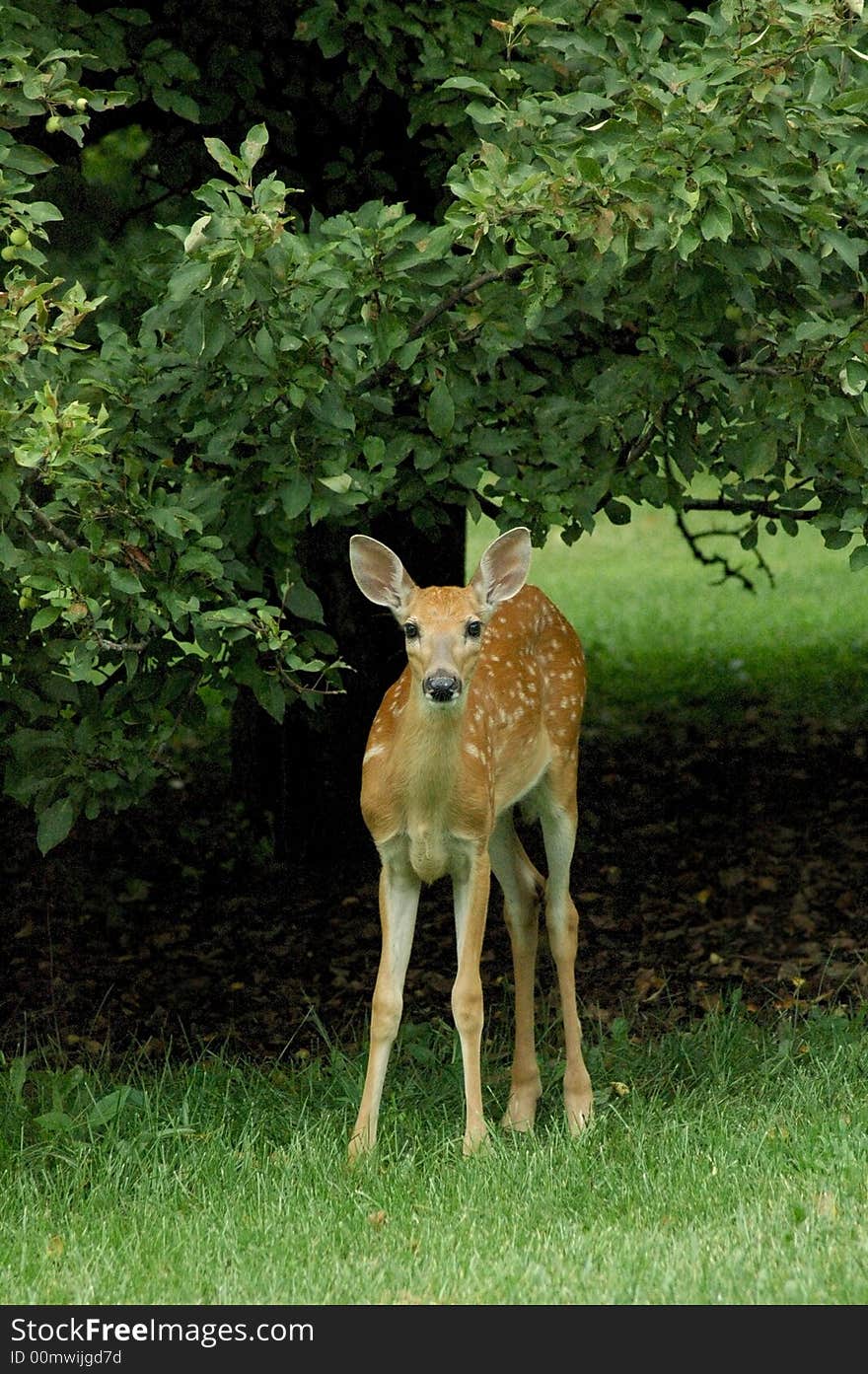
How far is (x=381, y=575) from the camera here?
5.13 metres

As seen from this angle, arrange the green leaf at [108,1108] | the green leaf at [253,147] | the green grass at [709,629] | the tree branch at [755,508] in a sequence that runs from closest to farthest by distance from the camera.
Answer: the green leaf at [253,147] → the green leaf at [108,1108] → the tree branch at [755,508] → the green grass at [709,629]

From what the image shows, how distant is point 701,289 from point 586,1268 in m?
2.52

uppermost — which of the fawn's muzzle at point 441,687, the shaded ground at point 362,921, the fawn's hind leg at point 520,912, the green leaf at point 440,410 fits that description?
the green leaf at point 440,410

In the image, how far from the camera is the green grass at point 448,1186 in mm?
4086

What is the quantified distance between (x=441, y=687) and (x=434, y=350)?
3.37 feet

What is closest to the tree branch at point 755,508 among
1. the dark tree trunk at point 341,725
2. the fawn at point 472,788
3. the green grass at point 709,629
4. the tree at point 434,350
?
the tree at point 434,350

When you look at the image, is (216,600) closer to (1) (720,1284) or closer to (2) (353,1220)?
(2) (353,1220)

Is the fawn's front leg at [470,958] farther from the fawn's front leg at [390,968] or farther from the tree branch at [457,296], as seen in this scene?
the tree branch at [457,296]

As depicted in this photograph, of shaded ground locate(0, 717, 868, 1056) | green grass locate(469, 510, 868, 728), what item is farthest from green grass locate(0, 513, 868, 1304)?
green grass locate(469, 510, 868, 728)

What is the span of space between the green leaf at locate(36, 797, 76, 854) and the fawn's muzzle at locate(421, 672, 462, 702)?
1.15 metres

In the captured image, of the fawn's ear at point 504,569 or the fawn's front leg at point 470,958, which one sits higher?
the fawn's ear at point 504,569

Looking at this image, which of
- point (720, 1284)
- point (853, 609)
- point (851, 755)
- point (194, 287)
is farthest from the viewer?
point (853, 609)

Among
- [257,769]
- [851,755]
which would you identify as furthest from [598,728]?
[257,769]

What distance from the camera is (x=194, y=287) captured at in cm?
453
